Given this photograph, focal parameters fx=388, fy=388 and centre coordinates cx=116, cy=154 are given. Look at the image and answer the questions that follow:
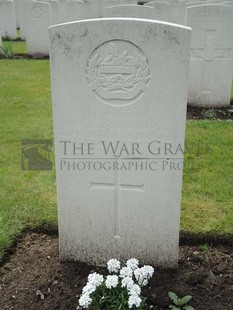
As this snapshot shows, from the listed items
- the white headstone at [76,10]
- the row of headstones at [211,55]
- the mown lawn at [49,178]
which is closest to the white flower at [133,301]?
the mown lawn at [49,178]

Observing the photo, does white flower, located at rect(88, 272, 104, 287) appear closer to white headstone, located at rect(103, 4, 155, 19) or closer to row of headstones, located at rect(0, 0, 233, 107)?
row of headstones, located at rect(0, 0, 233, 107)

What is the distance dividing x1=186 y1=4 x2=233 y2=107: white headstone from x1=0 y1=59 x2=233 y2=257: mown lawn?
1.02m

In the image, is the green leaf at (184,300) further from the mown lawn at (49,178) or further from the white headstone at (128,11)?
the white headstone at (128,11)

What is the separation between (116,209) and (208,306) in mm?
855

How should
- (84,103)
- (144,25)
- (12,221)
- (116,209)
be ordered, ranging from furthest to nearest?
1. (12,221)
2. (116,209)
3. (84,103)
4. (144,25)

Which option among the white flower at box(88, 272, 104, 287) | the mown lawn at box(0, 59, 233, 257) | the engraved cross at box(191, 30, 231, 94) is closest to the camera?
the white flower at box(88, 272, 104, 287)

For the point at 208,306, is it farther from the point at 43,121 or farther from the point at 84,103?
the point at 43,121

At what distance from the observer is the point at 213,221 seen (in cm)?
334

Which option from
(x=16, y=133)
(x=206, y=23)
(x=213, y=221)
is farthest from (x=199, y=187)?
(x=206, y=23)

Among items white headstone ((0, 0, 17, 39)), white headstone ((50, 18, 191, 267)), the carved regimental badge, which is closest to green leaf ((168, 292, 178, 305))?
white headstone ((50, 18, 191, 267))

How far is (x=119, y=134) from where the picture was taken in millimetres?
2441

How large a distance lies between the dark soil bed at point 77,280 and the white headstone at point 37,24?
29.9ft

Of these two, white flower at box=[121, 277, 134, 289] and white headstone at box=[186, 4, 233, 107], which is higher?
white headstone at box=[186, 4, 233, 107]

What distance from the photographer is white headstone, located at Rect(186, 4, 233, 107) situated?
618cm
